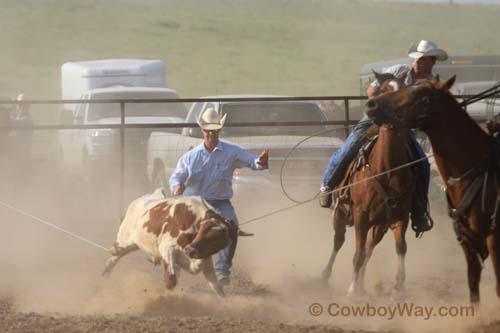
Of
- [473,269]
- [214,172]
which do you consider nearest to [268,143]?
[214,172]

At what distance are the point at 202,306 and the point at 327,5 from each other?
56628mm

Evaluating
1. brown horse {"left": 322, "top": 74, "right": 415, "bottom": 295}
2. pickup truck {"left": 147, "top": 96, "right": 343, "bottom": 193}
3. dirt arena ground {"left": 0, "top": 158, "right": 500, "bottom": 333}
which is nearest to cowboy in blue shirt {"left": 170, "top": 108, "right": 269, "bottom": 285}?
dirt arena ground {"left": 0, "top": 158, "right": 500, "bottom": 333}

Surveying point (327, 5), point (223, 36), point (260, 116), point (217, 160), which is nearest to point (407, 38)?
point (223, 36)

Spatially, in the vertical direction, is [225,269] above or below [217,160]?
below

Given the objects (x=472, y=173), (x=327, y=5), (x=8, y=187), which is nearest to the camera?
(x=472, y=173)

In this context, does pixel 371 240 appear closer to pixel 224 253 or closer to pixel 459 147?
pixel 224 253

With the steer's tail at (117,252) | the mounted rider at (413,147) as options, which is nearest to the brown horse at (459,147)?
the mounted rider at (413,147)

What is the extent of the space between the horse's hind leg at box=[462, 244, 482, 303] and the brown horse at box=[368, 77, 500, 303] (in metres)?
0.15

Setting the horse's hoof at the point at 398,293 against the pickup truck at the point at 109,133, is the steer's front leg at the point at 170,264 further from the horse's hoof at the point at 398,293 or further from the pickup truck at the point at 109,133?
the pickup truck at the point at 109,133

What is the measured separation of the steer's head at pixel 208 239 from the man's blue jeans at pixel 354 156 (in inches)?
68.2

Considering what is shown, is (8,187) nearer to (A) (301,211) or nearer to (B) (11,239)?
(B) (11,239)

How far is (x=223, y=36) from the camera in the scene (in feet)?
172

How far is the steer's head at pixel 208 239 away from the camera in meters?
7.59

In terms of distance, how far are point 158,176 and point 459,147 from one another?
276 inches
